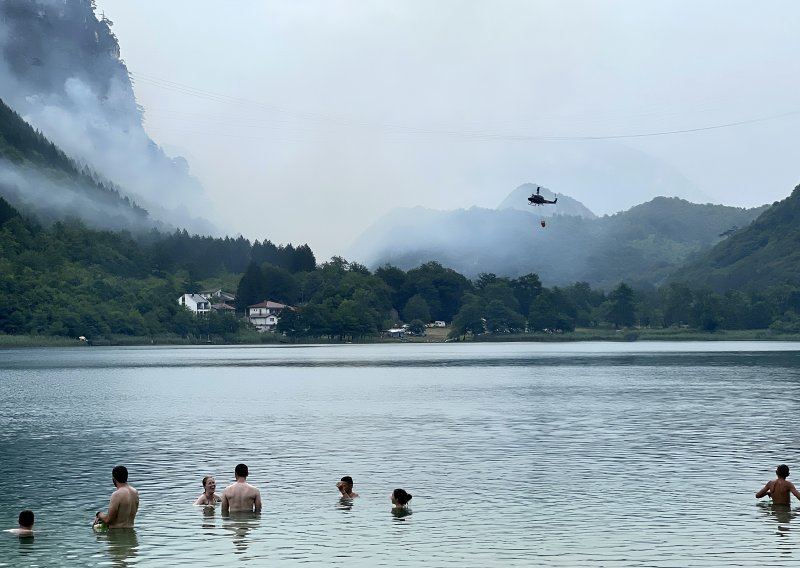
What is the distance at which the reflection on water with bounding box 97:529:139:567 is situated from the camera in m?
39.6

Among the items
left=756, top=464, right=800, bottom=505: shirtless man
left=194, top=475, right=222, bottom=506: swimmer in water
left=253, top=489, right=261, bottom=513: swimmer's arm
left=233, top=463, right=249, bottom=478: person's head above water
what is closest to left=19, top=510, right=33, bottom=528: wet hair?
left=194, top=475, right=222, bottom=506: swimmer in water

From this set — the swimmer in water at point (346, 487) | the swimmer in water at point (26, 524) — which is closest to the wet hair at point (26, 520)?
the swimmer in water at point (26, 524)

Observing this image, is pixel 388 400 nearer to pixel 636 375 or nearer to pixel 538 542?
pixel 636 375

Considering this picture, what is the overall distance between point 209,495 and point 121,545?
7429 millimetres

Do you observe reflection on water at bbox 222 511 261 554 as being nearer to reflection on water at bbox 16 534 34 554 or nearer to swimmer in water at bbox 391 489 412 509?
swimmer in water at bbox 391 489 412 509

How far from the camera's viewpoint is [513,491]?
5488cm

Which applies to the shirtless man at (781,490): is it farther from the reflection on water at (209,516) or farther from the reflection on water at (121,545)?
the reflection on water at (121,545)

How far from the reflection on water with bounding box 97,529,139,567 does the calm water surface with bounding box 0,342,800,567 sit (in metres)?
0.12

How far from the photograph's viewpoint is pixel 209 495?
4934 centimetres

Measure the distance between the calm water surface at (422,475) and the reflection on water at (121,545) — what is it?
0.41 feet

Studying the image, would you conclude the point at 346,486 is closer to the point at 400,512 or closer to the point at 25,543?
the point at 400,512

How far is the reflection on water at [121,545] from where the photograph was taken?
39.6 meters

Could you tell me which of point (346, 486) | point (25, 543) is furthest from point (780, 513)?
point (25, 543)

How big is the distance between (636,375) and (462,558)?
467 ft
